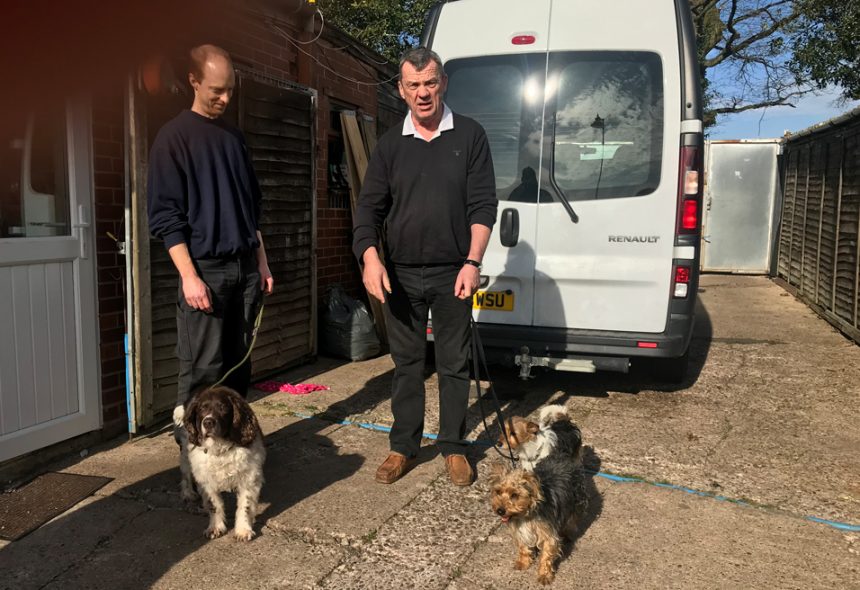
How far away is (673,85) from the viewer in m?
5.08

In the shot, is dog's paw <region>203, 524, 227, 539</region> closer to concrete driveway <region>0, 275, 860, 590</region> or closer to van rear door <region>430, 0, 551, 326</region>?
concrete driveway <region>0, 275, 860, 590</region>

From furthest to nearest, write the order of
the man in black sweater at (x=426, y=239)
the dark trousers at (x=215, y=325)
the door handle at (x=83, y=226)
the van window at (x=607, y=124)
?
the van window at (x=607, y=124) < the door handle at (x=83, y=226) < the man in black sweater at (x=426, y=239) < the dark trousers at (x=215, y=325)

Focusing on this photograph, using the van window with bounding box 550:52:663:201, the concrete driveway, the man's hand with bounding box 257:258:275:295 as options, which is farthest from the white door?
the van window with bounding box 550:52:663:201

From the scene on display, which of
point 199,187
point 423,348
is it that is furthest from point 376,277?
point 199,187

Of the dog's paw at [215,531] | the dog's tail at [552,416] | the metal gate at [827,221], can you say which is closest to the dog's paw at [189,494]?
the dog's paw at [215,531]

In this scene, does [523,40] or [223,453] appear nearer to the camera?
[223,453]

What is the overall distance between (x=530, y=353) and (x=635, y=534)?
87.2 inches

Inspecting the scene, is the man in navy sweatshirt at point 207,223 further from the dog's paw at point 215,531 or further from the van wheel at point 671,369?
the van wheel at point 671,369

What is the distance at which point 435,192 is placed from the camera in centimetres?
380

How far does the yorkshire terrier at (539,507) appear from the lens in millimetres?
2902

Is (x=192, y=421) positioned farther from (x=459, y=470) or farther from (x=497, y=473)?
(x=459, y=470)

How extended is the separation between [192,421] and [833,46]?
16864mm

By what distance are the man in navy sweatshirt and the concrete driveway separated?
2.56 ft

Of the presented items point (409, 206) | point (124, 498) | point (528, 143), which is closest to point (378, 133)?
point (528, 143)
